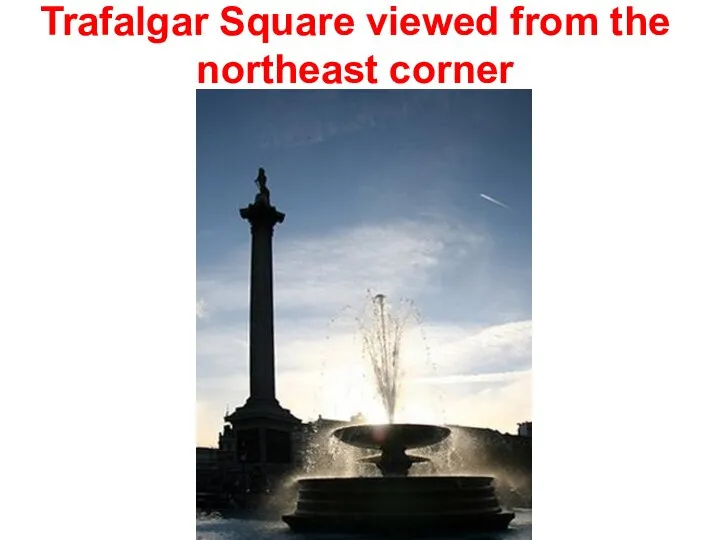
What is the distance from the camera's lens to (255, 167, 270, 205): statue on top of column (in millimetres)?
25500

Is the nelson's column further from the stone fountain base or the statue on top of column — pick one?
the stone fountain base

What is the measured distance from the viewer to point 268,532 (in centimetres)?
1305

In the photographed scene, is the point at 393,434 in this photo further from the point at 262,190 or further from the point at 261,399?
the point at 262,190

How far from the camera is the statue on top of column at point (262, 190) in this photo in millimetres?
25500

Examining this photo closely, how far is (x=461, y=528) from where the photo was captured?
482 inches

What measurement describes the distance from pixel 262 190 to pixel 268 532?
1444cm

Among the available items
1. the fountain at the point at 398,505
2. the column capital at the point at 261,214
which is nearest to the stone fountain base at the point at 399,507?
the fountain at the point at 398,505

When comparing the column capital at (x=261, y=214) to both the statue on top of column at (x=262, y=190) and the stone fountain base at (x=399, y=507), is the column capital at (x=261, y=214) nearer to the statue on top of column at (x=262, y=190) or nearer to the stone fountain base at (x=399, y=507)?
the statue on top of column at (x=262, y=190)

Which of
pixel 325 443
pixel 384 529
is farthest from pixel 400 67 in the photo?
pixel 325 443

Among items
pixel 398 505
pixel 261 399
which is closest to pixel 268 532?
pixel 398 505

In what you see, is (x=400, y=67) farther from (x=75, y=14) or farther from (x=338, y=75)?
(x=75, y=14)

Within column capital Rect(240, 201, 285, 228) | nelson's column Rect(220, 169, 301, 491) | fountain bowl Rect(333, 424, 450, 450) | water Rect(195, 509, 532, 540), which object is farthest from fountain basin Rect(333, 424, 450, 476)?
column capital Rect(240, 201, 285, 228)

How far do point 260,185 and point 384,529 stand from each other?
51.4 ft

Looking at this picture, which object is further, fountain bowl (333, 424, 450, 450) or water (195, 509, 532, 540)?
fountain bowl (333, 424, 450, 450)
